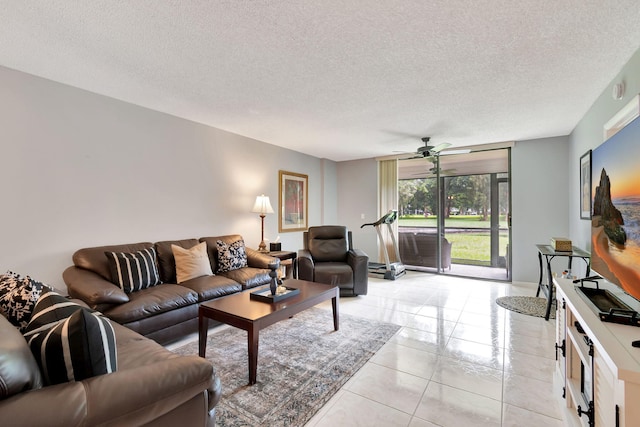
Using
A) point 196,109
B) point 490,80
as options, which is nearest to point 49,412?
point 196,109

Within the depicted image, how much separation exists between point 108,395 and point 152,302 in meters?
1.69

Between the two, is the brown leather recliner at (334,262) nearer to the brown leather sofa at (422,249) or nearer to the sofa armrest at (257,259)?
the sofa armrest at (257,259)

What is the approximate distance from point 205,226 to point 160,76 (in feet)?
6.51

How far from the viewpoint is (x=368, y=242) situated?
246 inches

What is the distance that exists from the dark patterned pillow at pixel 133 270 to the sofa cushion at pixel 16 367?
1.83 metres

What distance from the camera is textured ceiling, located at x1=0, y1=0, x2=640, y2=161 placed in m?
1.67

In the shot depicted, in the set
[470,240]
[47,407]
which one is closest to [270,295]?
[47,407]

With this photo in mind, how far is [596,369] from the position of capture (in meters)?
1.29

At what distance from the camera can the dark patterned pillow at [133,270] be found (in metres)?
2.65

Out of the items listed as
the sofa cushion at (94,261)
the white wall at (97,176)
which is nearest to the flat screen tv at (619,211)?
the sofa cushion at (94,261)

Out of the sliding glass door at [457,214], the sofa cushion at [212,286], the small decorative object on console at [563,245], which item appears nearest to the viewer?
the sofa cushion at [212,286]

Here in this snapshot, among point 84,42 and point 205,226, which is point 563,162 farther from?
point 84,42

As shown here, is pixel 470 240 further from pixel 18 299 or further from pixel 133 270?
pixel 18 299

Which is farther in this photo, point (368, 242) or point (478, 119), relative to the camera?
point (368, 242)
